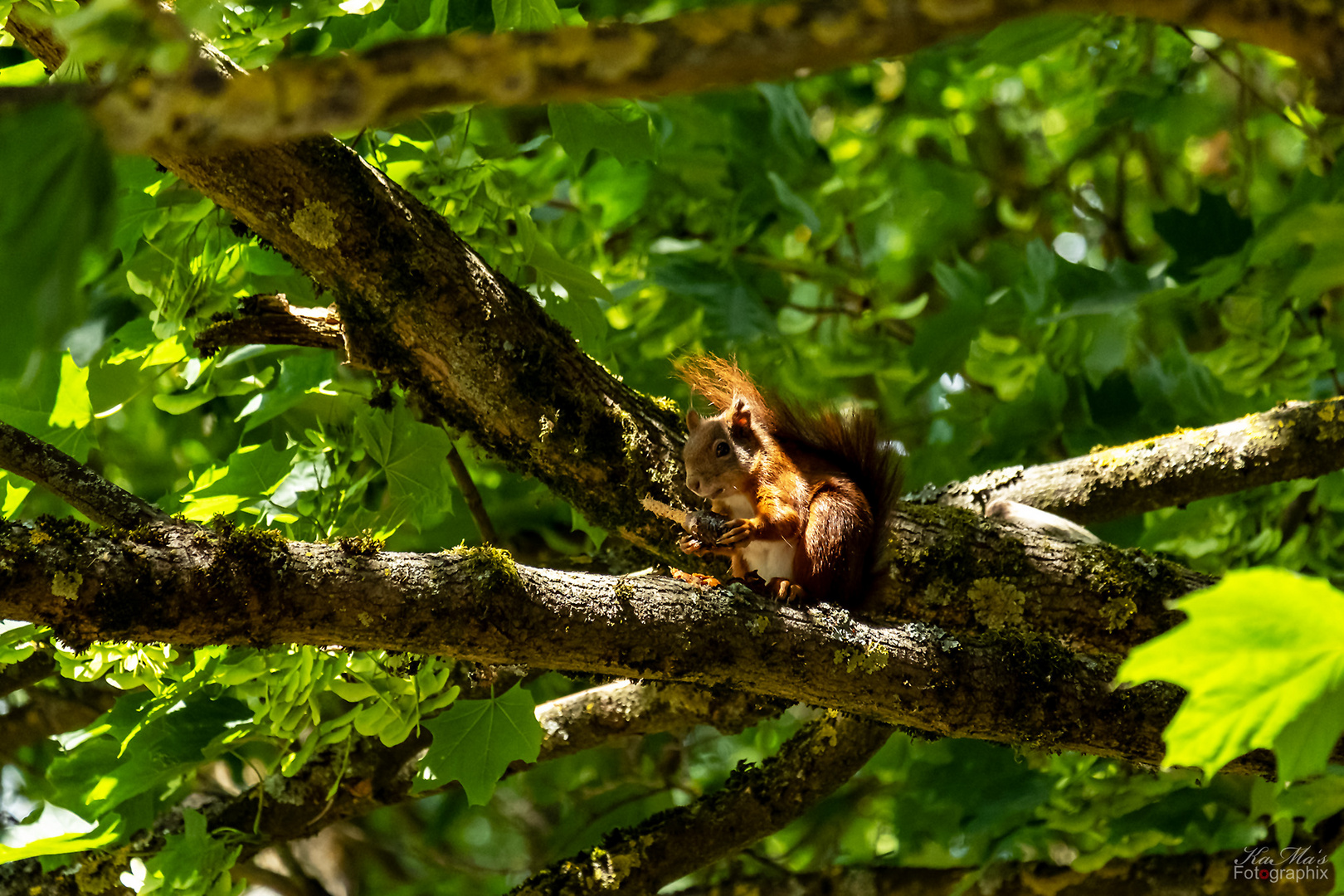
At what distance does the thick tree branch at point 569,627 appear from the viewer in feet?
3.49

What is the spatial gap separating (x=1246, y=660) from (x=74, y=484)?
1.23m

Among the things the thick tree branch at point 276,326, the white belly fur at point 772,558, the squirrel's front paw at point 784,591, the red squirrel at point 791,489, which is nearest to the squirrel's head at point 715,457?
the red squirrel at point 791,489

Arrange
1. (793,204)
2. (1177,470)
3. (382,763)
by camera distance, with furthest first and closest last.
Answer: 1. (793,204)
2. (382,763)
3. (1177,470)

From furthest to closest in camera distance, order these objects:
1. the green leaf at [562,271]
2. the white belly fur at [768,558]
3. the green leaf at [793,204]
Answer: the green leaf at [793,204] → the green leaf at [562,271] → the white belly fur at [768,558]

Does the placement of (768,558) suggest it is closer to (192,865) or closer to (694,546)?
(694,546)

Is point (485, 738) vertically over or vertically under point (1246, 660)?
under

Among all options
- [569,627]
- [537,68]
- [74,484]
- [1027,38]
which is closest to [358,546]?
[569,627]

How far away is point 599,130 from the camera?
1.68 metres

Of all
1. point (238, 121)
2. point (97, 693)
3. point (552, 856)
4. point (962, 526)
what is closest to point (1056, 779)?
point (962, 526)

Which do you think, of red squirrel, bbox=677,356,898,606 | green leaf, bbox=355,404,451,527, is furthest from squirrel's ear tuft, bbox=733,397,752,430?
green leaf, bbox=355,404,451,527

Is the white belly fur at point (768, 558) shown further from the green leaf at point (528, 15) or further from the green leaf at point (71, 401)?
the green leaf at point (71, 401)

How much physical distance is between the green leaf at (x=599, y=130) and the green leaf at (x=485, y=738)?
2.80 ft

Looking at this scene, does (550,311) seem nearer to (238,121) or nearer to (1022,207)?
(238,121)

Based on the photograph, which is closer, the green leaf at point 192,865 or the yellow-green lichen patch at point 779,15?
the yellow-green lichen patch at point 779,15
